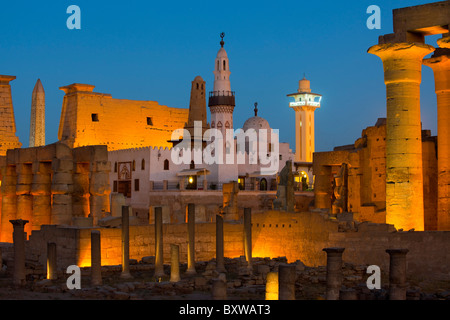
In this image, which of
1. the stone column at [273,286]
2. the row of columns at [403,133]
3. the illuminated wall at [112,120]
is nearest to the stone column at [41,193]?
the row of columns at [403,133]

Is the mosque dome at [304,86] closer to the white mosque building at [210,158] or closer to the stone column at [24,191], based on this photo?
the white mosque building at [210,158]

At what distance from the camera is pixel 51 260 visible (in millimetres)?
19781

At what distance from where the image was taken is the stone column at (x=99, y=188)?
79.0 feet

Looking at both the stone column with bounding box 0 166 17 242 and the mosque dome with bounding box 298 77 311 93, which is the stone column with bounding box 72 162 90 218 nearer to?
the stone column with bounding box 0 166 17 242

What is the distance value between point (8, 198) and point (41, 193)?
2.86m

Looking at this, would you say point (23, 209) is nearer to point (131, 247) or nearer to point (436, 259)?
point (131, 247)

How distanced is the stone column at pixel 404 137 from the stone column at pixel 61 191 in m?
10.3

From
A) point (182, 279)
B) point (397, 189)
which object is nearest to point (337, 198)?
point (397, 189)

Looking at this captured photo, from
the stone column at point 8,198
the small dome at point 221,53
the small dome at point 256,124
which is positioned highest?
the small dome at point 221,53

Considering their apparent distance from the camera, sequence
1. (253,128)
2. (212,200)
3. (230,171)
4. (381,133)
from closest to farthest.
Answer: (381,133) → (212,200) → (230,171) → (253,128)

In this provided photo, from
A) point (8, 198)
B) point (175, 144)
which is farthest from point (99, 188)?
point (175, 144)

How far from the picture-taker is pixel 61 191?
25000 millimetres

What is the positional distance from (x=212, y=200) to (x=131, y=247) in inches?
612

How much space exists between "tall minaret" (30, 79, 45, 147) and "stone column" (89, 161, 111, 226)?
53.9ft
